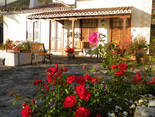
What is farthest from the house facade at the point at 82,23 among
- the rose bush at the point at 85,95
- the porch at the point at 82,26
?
the rose bush at the point at 85,95

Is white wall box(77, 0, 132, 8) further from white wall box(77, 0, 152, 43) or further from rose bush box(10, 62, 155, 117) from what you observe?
rose bush box(10, 62, 155, 117)

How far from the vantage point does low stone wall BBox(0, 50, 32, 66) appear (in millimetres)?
6832

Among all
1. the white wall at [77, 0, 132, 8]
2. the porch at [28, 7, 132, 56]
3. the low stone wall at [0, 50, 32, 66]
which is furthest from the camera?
the white wall at [77, 0, 132, 8]

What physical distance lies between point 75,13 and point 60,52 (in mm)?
3277

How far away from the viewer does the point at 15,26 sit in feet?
47.6

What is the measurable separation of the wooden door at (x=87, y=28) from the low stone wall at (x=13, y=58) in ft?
16.7

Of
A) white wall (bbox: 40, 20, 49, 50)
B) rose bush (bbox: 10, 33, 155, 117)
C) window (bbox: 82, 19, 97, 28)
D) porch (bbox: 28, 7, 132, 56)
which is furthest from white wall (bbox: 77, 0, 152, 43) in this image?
rose bush (bbox: 10, 33, 155, 117)

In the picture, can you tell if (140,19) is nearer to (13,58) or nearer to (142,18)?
(142,18)

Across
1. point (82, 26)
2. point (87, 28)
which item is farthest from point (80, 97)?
point (82, 26)

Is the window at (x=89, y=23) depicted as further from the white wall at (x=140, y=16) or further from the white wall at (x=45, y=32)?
the white wall at (x=45, y=32)

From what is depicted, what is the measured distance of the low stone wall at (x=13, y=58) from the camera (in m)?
6.83

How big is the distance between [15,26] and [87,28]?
21.0 ft

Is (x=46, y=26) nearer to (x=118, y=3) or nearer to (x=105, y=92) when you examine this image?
(x=118, y=3)

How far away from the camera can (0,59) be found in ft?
22.9
